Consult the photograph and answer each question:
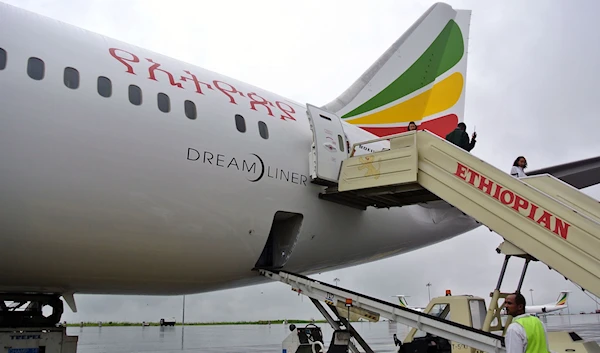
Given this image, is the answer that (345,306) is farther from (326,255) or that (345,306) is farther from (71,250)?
(71,250)

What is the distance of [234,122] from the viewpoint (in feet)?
26.0

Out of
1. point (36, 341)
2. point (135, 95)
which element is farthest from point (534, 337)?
point (36, 341)

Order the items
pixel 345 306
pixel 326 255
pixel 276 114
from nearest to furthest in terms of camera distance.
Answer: pixel 345 306 < pixel 276 114 < pixel 326 255

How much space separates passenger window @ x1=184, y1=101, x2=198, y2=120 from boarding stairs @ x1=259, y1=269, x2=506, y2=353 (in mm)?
2901

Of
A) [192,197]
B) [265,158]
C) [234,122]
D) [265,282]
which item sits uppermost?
[234,122]

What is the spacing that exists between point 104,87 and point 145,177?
4.19 feet

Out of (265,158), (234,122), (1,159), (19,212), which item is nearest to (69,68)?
(1,159)

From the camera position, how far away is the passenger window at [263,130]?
8289 millimetres

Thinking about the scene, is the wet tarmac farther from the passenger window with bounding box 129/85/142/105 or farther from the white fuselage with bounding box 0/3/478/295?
the passenger window with bounding box 129/85/142/105

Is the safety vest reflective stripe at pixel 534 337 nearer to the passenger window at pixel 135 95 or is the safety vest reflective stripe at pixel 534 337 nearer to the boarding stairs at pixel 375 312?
the boarding stairs at pixel 375 312

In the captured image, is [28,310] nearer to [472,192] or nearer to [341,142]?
[341,142]

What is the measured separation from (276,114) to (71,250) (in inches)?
161

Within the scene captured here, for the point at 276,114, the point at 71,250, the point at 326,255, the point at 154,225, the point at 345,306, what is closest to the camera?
the point at 71,250

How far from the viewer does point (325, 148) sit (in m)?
8.91
